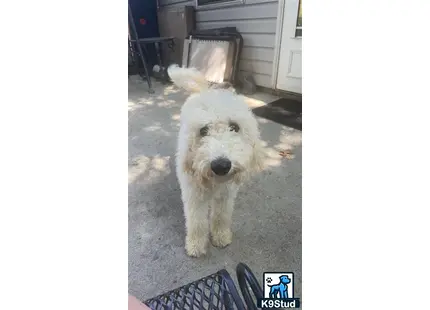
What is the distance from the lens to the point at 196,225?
2.90ft

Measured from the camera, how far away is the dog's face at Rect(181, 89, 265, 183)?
59 centimetres

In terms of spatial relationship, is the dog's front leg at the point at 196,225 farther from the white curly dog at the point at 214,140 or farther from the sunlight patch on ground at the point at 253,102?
the sunlight patch on ground at the point at 253,102

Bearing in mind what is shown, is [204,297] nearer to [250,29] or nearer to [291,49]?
[291,49]

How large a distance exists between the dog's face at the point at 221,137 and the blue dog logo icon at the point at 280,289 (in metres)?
0.24

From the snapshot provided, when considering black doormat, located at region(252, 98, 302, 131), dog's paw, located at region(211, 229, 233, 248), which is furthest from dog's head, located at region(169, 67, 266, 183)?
dog's paw, located at region(211, 229, 233, 248)

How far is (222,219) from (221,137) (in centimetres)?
42

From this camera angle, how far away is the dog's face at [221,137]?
1.93 feet

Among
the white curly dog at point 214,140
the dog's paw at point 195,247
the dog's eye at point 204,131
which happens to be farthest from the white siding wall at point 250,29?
the dog's paw at point 195,247

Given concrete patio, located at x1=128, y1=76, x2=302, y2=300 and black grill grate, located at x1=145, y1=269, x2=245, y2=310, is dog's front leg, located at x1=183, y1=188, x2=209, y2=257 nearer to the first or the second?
concrete patio, located at x1=128, y1=76, x2=302, y2=300

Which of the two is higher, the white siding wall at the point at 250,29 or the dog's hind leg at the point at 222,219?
the white siding wall at the point at 250,29
